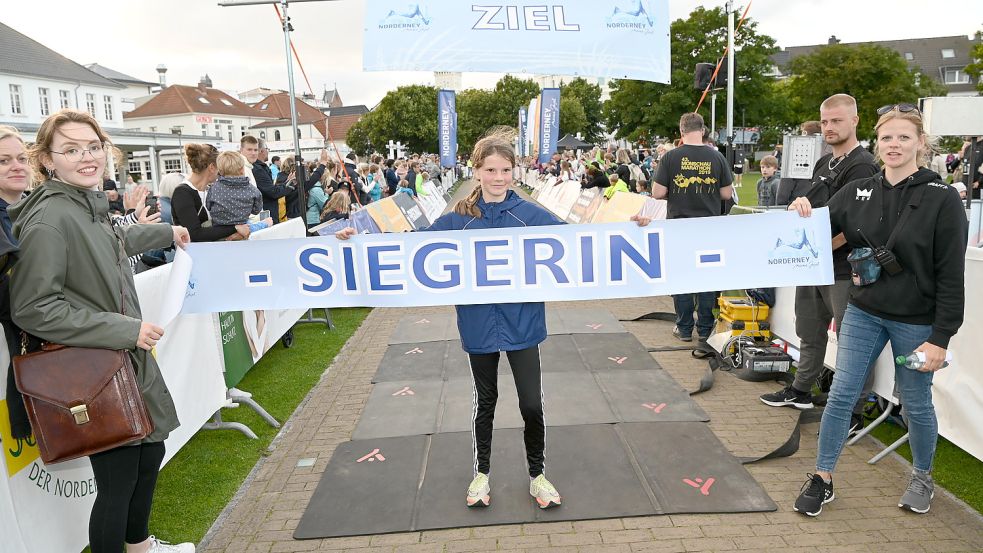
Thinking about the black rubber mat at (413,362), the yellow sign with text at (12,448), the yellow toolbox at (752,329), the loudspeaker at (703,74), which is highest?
the loudspeaker at (703,74)

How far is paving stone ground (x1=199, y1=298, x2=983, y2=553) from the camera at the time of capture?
3625 mm

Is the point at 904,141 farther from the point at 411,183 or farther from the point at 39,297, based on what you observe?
the point at 411,183

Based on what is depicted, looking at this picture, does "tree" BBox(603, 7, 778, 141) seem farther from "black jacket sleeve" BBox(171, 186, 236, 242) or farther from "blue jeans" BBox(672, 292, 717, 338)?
"black jacket sleeve" BBox(171, 186, 236, 242)

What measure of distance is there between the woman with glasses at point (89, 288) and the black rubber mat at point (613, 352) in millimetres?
4453

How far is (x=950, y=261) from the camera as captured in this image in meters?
3.37

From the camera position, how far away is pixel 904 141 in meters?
3.48

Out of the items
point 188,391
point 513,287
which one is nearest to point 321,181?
point 188,391

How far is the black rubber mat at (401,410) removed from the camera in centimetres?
532

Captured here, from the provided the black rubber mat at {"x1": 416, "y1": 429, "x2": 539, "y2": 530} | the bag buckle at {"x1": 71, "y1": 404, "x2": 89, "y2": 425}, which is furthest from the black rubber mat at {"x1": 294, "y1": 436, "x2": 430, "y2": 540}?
the bag buckle at {"x1": 71, "y1": 404, "x2": 89, "y2": 425}

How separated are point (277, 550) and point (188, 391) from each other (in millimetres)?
1714

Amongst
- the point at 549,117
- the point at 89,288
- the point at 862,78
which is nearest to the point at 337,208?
the point at 89,288

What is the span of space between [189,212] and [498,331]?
370 centimetres

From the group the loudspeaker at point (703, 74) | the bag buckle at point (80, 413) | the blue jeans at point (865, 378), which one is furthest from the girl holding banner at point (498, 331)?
the loudspeaker at point (703, 74)

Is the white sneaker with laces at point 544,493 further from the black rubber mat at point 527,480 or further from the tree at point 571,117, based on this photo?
the tree at point 571,117
